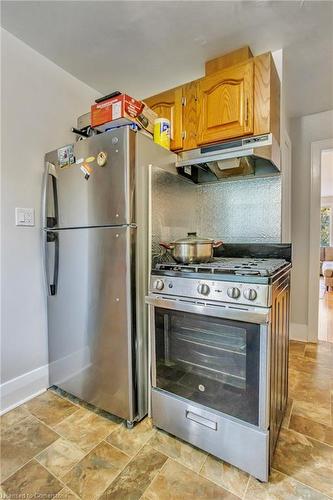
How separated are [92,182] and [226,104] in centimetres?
100

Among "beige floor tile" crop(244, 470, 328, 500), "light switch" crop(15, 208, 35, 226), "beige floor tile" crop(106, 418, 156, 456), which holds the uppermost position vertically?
"light switch" crop(15, 208, 35, 226)

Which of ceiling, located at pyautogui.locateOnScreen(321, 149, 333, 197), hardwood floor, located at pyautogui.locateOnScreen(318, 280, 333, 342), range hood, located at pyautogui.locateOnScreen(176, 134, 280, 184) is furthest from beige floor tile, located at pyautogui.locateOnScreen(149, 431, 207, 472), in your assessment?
ceiling, located at pyautogui.locateOnScreen(321, 149, 333, 197)

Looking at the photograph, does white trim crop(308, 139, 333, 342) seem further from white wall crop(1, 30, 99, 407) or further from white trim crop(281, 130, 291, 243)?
white wall crop(1, 30, 99, 407)

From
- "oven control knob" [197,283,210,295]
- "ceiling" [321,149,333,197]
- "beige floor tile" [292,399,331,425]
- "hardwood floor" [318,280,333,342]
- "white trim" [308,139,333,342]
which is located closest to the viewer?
"oven control knob" [197,283,210,295]

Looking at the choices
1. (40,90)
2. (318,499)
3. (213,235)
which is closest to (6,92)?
(40,90)

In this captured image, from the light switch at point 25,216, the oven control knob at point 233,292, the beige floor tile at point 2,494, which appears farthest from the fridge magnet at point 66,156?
the beige floor tile at point 2,494

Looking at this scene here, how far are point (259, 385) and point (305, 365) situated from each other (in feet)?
4.79

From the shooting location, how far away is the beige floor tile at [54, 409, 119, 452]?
1.40 m

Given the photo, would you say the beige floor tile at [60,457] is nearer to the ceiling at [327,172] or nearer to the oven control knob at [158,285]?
the oven control knob at [158,285]

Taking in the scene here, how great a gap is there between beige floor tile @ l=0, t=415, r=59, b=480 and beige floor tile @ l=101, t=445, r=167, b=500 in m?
0.48

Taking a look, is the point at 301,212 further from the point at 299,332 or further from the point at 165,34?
the point at 165,34

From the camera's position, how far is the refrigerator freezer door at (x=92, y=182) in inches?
56.0

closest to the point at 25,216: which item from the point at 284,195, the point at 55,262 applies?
the point at 55,262

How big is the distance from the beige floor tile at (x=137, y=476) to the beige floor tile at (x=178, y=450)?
0.14 ft
